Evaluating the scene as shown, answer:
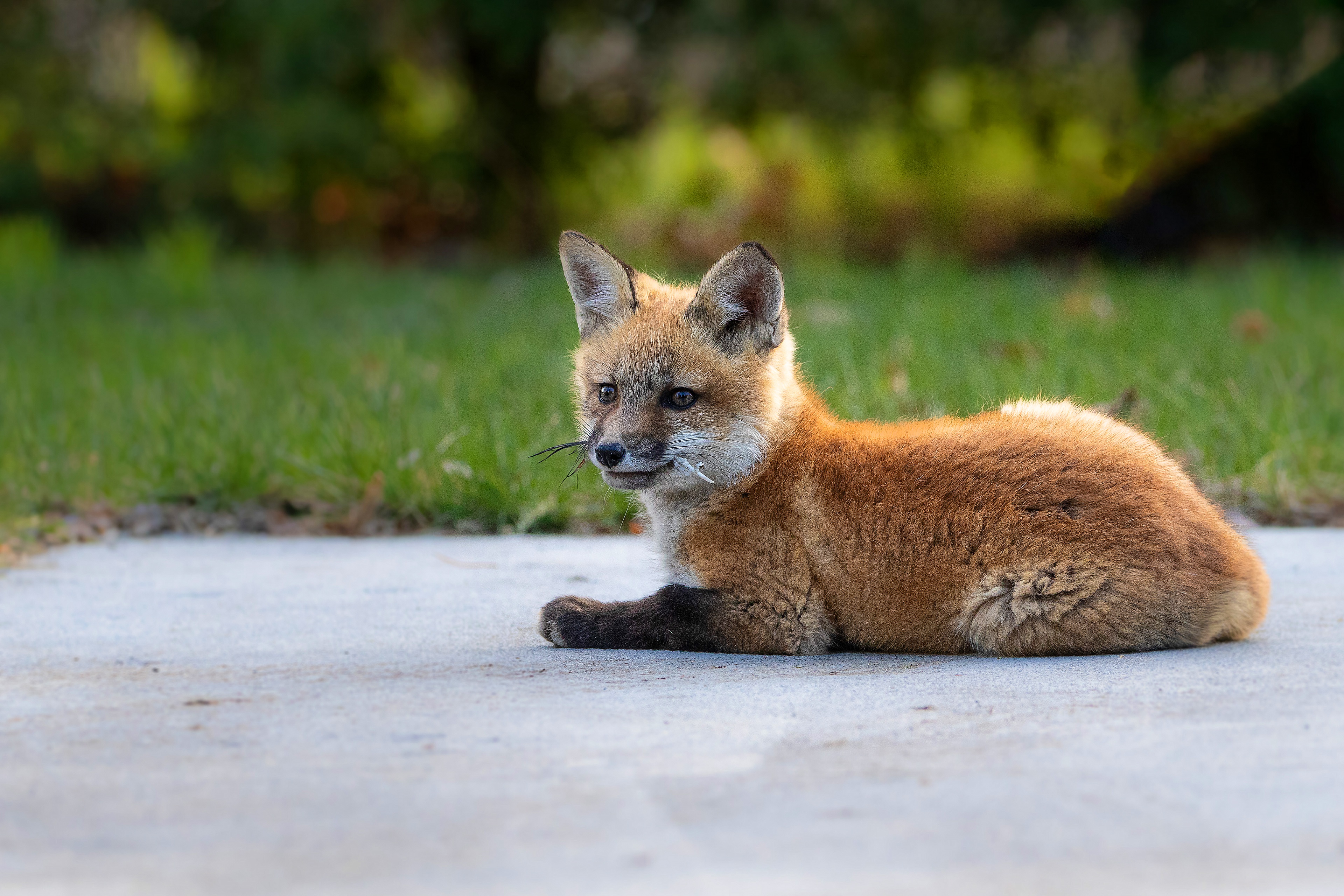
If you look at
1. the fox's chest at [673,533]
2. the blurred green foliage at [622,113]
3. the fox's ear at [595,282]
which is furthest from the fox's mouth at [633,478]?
the blurred green foliage at [622,113]

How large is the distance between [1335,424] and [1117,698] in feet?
12.5

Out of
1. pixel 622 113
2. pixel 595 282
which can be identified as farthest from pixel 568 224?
pixel 595 282

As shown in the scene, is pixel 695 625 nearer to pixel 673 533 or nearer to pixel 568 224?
pixel 673 533

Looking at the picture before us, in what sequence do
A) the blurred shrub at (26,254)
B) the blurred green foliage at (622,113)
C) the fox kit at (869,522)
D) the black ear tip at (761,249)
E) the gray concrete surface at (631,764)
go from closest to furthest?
the gray concrete surface at (631,764), the fox kit at (869,522), the black ear tip at (761,249), the blurred shrub at (26,254), the blurred green foliage at (622,113)

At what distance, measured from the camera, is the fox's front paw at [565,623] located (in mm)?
3605

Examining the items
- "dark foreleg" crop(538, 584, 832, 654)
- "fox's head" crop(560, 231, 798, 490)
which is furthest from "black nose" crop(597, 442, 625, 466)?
"dark foreleg" crop(538, 584, 832, 654)

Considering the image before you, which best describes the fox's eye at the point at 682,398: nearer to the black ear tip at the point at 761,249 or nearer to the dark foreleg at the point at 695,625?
the black ear tip at the point at 761,249

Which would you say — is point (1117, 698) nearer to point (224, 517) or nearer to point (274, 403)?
point (224, 517)

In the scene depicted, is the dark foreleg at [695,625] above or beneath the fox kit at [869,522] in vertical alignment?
beneath

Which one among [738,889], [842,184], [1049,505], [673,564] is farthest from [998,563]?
[842,184]

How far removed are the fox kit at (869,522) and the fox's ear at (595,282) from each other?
20 cm

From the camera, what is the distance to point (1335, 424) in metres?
6.12

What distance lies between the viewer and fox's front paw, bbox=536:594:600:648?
11.8 ft

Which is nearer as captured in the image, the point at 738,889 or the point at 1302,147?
the point at 738,889
